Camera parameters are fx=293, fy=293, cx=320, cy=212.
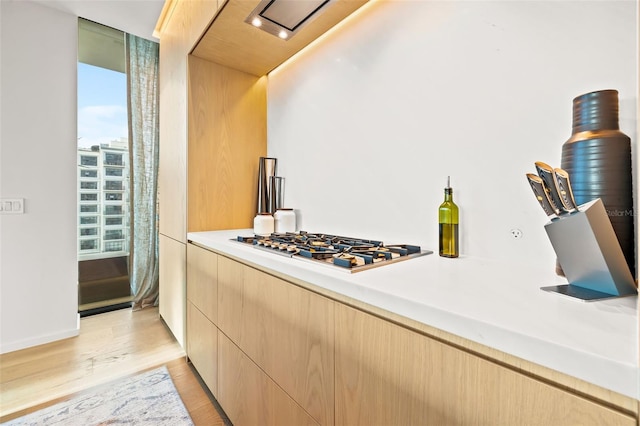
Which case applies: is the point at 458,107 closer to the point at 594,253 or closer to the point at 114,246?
the point at 594,253

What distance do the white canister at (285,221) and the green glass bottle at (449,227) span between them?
3.12ft

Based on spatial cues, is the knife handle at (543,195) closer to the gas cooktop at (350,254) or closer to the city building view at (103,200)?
the gas cooktop at (350,254)

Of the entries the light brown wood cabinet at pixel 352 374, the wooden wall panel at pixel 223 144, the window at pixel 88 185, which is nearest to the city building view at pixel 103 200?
the window at pixel 88 185

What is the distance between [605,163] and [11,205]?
10.9ft

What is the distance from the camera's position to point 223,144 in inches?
80.8

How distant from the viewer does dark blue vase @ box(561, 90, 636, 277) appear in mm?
628

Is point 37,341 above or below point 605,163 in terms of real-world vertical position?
below

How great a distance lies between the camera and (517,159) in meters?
0.94

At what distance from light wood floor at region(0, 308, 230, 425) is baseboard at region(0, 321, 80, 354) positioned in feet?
0.14

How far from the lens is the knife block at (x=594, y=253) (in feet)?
1.77

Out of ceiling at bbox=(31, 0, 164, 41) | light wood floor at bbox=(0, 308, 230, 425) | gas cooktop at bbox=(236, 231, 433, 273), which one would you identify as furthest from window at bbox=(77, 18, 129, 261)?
gas cooktop at bbox=(236, 231, 433, 273)

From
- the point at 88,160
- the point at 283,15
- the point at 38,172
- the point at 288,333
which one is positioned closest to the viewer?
the point at 288,333

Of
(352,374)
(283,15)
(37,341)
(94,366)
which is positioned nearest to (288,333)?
(352,374)

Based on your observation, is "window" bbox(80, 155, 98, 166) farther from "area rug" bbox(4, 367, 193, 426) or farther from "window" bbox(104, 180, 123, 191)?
"area rug" bbox(4, 367, 193, 426)
